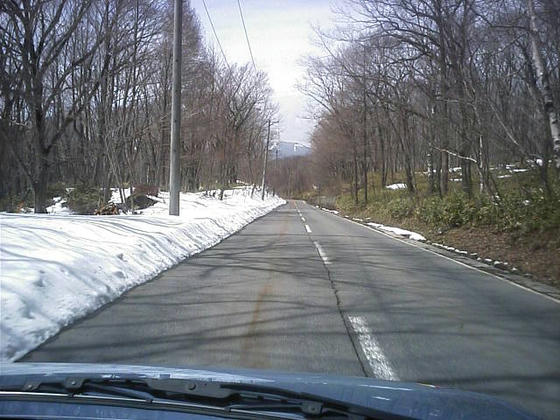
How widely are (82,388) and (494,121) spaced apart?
19.1 m

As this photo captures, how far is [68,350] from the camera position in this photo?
598 centimetres

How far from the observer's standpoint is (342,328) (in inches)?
281

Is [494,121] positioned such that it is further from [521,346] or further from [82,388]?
[82,388]

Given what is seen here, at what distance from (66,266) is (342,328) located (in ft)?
15.3

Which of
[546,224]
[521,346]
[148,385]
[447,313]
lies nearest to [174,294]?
[447,313]

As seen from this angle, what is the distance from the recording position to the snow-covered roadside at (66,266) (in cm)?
672

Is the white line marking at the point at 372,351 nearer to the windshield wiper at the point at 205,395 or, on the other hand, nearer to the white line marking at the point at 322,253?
the windshield wiper at the point at 205,395

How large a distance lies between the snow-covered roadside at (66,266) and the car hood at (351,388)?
219 cm

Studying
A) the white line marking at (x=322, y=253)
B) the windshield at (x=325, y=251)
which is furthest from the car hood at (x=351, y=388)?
Result: the white line marking at (x=322, y=253)

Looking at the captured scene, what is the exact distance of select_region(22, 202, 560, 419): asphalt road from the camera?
554cm

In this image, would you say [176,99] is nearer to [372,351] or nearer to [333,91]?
[372,351]

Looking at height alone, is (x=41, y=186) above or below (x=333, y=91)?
below

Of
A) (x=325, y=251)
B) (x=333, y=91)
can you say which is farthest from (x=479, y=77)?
(x=333, y=91)

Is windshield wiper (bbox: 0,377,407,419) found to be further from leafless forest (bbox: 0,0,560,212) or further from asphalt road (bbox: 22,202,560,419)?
leafless forest (bbox: 0,0,560,212)
